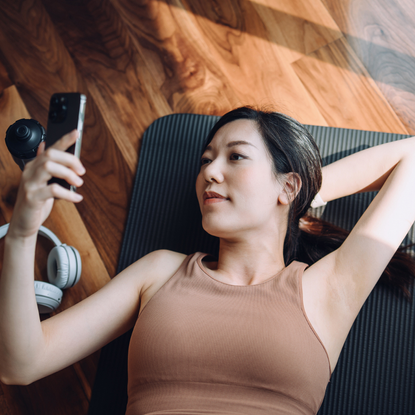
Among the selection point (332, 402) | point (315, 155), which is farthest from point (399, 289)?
point (315, 155)

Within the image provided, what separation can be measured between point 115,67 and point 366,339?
135cm

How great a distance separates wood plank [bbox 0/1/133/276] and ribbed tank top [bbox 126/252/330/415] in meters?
0.50

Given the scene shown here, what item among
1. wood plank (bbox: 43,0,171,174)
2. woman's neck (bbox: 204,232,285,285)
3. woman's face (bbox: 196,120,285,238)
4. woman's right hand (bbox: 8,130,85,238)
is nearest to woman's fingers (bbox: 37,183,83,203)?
woman's right hand (bbox: 8,130,85,238)

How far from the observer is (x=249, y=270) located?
0.99 meters

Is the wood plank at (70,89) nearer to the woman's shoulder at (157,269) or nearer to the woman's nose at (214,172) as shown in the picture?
the woman's shoulder at (157,269)

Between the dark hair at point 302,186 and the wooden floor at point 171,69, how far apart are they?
0.33 meters

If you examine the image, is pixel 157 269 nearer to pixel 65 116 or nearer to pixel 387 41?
pixel 65 116

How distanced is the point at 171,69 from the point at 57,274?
0.89m

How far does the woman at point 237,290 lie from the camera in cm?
77

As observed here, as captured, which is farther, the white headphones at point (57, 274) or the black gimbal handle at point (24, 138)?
the white headphones at point (57, 274)

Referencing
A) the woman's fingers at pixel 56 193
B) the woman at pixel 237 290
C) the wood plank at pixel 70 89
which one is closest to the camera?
the woman's fingers at pixel 56 193

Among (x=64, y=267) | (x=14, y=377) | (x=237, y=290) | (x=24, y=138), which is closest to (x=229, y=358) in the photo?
(x=237, y=290)

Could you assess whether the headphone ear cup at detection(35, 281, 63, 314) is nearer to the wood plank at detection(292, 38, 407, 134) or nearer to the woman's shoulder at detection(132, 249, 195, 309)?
the woman's shoulder at detection(132, 249, 195, 309)

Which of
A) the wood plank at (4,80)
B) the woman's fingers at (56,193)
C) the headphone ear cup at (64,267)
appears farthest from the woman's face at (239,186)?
the wood plank at (4,80)
